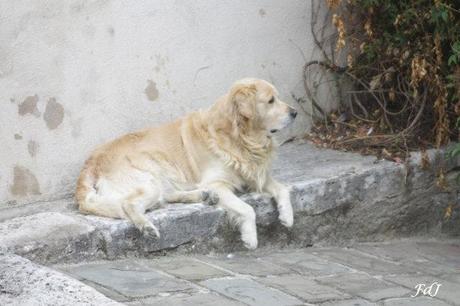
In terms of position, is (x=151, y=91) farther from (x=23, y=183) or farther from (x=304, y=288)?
(x=304, y=288)

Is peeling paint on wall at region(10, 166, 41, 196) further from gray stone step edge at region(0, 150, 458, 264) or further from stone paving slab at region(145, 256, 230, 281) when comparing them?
stone paving slab at region(145, 256, 230, 281)

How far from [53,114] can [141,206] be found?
41.5 inches

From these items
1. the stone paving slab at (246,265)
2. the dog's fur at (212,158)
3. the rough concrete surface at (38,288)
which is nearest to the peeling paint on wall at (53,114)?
the dog's fur at (212,158)

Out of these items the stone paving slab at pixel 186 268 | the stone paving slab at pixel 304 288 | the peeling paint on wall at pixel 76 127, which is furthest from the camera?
the peeling paint on wall at pixel 76 127

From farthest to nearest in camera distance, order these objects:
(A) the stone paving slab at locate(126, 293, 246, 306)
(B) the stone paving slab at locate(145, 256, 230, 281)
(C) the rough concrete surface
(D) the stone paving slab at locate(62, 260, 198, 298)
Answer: (B) the stone paving slab at locate(145, 256, 230, 281)
(D) the stone paving slab at locate(62, 260, 198, 298)
(A) the stone paving slab at locate(126, 293, 246, 306)
(C) the rough concrete surface

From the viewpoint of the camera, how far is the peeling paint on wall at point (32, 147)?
253 inches

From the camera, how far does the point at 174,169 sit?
660cm

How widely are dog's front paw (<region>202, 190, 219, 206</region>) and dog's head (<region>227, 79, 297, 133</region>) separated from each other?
1.92ft

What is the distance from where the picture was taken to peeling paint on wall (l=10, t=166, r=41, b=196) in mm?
6391

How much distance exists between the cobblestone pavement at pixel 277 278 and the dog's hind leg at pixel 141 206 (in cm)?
20

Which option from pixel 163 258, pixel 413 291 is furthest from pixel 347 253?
pixel 163 258

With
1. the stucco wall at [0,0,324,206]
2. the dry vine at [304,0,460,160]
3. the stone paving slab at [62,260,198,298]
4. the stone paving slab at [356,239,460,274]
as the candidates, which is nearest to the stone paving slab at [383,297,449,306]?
the stone paving slab at [356,239,460,274]

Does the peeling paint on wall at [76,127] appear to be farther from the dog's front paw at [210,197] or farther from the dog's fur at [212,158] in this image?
the dog's front paw at [210,197]
